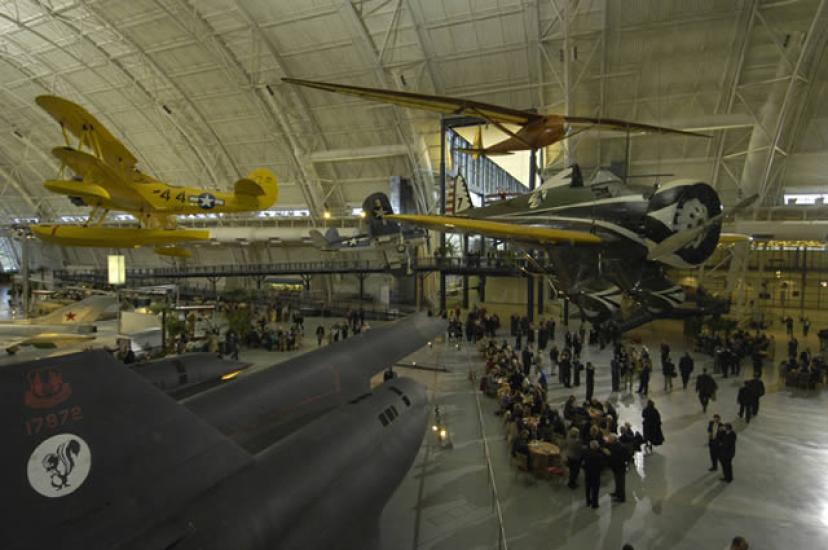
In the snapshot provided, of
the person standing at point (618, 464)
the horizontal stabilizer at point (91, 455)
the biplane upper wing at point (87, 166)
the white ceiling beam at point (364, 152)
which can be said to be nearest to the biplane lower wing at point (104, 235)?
the biplane upper wing at point (87, 166)

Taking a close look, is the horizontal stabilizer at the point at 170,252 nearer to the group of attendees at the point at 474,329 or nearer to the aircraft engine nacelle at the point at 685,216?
the group of attendees at the point at 474,329

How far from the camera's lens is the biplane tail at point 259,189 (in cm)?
1066

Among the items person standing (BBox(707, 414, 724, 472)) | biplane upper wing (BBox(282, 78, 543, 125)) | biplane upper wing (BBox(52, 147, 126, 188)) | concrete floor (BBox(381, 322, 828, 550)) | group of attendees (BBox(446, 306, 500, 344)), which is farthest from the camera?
group of attendees (BBox(446, 306, 500, 344))

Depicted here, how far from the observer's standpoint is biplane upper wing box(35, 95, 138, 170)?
318 inches

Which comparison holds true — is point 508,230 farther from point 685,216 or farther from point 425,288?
point 425,288

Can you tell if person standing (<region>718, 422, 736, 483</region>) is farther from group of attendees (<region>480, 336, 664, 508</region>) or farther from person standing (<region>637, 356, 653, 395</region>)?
person standing (<region>637, 356, 653, 395</region>)

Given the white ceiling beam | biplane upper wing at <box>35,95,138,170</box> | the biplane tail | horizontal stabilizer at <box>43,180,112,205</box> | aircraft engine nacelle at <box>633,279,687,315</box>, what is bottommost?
aircraft engine nacelle at <box>633,279,687,315</box>

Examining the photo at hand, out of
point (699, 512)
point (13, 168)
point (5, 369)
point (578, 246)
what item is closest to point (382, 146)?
point (578, 246)

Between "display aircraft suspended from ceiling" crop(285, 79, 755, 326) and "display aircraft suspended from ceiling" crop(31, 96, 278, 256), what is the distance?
14.8 feet

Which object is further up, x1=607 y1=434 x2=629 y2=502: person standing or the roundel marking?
the roundel marking

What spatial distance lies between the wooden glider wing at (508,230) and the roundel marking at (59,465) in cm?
652

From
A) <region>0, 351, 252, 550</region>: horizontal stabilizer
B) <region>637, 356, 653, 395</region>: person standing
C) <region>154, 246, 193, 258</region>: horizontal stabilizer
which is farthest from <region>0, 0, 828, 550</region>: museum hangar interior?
<region>154, 246, 193, 258</region>: horizontal stabilizer

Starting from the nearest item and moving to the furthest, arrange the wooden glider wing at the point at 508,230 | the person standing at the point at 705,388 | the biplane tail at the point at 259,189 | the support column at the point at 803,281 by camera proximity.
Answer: the wooden glider wing at the point at 508,230
the person standing at the point at 705,388
the biplane tail at the point at 259,189
the support column at the point at 803,281

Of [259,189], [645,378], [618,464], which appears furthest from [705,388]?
[259,189]
